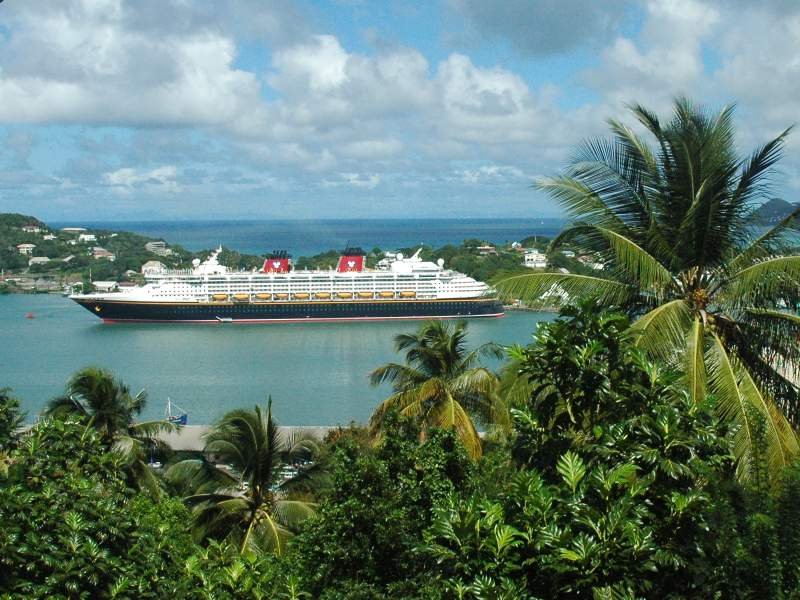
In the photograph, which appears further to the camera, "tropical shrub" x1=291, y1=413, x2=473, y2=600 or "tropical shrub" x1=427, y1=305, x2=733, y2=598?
"tropical shrub" x1=291, y1=413, x2=473, y2=600

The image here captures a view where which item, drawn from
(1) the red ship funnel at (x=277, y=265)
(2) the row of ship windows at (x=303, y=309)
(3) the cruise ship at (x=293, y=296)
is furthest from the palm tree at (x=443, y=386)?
(1) the red ship funnel at (x=277, y=265)

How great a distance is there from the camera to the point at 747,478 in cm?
326

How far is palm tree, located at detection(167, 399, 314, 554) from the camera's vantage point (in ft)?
20.9

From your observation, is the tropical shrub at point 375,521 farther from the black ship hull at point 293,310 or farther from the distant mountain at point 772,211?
the black ship hull at point 293,310

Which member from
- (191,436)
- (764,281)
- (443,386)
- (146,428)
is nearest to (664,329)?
(764,281)

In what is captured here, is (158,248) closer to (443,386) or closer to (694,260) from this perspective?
(443,386)

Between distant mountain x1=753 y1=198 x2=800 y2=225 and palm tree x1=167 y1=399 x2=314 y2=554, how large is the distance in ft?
11.6

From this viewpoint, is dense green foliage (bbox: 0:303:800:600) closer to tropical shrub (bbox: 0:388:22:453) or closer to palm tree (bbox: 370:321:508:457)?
tropical shrub (bbox: 0:388:22:453)

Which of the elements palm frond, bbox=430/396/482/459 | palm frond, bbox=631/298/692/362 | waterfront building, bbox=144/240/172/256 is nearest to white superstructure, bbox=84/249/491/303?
waterfront building, bbox=144/240/172/256

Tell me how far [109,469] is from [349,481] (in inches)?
45.9

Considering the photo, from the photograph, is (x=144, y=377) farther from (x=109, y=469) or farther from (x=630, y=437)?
(x=630, y=437)

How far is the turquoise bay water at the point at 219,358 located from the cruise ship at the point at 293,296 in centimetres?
106

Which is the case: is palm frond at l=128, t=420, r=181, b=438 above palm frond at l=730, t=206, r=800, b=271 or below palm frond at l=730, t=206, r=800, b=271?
below

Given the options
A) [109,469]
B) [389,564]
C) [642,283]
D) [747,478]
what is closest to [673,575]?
[747,478]
